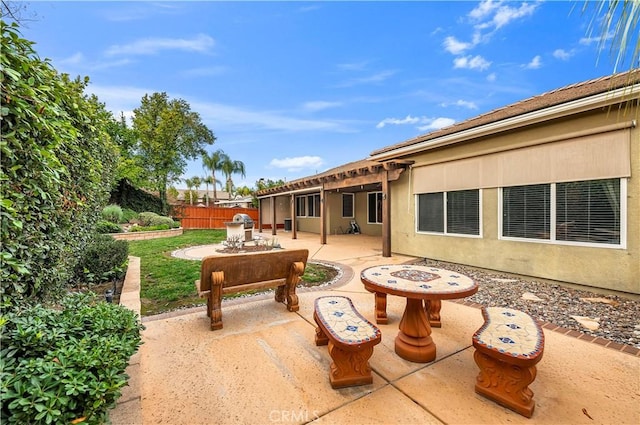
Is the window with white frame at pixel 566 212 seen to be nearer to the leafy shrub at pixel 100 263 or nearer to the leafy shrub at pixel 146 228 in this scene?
the leafy shrub at pixel 100 263

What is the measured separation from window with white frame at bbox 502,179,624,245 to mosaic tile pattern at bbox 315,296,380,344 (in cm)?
539

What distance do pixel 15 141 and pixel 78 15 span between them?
4989 mm

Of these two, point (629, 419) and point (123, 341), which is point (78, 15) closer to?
point (123, 341)

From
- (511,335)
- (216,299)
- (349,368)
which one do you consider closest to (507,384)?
(511,335)

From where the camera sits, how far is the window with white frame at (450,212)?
22.8ft

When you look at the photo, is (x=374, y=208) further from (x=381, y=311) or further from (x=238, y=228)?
(x=381, y=311)

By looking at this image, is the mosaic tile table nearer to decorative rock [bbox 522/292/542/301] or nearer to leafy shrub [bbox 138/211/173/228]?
decorative rock [bbox 522/292/542/301]

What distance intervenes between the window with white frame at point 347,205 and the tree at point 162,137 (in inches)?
627

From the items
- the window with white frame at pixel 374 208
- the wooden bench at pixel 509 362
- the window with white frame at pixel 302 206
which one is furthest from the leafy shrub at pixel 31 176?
the window with white frame at pixel 302 206

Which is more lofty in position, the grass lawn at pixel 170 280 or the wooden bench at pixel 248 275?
the wooden bench at pixel 248 275

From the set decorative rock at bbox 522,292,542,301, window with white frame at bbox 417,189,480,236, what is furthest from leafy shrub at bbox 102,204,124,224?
decorative rock at bbox 522,292,542,301

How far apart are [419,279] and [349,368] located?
4.13 ft

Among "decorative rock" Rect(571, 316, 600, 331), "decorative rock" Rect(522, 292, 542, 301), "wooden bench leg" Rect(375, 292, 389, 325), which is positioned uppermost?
"wooden bench leg" Rect(375, 292, 389, 325)

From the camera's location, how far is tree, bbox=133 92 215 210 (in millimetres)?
21703
